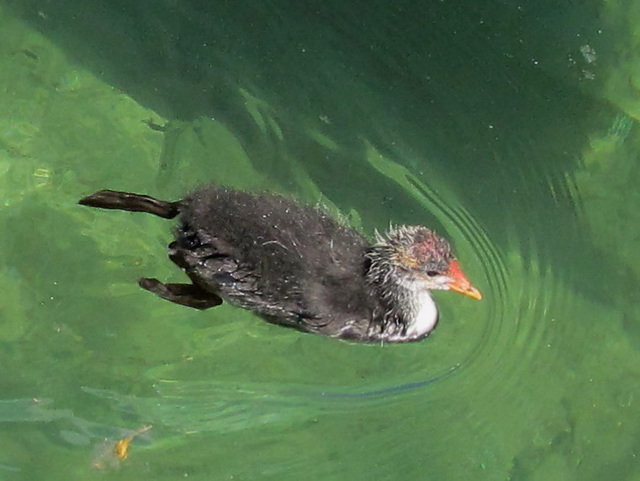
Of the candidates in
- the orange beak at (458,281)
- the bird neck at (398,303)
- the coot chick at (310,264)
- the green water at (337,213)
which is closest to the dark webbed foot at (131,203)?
the coot chick at (310,264)

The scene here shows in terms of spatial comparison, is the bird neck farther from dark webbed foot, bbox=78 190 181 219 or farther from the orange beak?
dark webbed foot, bbox=78 190 181 219

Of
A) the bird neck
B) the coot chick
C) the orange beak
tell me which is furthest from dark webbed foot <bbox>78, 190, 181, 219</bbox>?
the orange beak

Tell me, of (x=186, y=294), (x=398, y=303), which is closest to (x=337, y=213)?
(x=398, y=303)

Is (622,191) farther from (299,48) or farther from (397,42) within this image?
(299,48)

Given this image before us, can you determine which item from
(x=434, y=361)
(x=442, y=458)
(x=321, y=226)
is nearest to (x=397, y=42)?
(x=321, y=226)

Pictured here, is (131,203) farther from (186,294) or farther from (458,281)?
(458,281)

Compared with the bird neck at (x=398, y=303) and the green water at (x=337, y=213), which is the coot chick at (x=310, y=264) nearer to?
the bird neck at (x=398, y=303)
